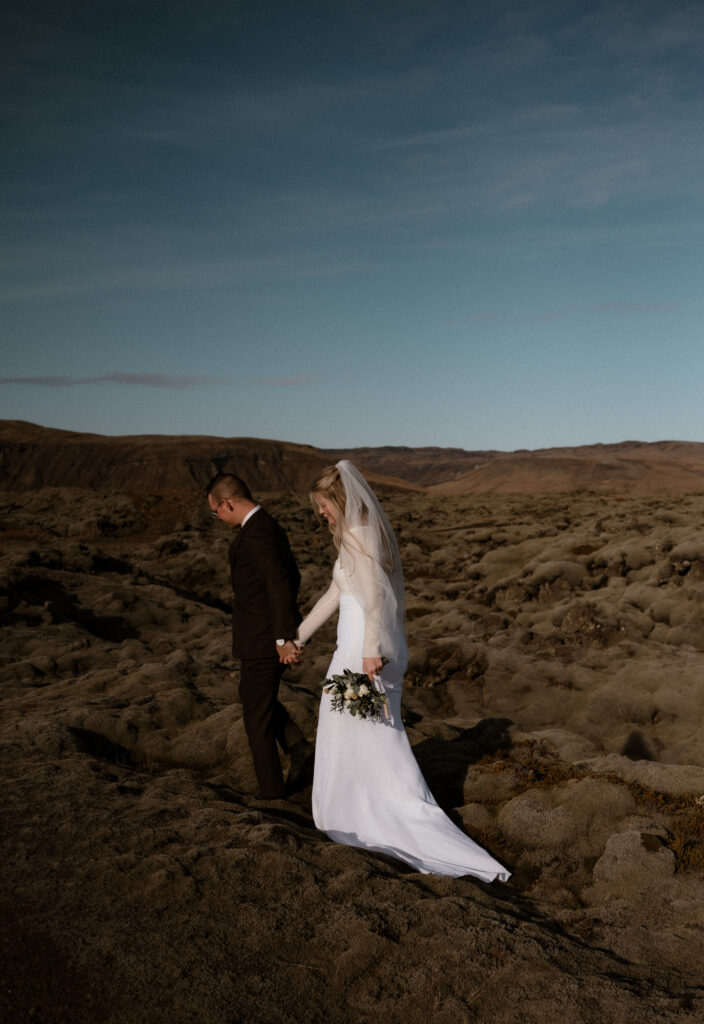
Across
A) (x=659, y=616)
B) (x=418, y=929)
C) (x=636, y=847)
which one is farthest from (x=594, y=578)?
(x=418, y=929)

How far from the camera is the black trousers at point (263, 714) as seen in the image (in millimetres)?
4605

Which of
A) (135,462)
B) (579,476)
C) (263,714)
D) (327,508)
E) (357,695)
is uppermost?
(135,462)

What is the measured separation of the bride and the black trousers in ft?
1.28

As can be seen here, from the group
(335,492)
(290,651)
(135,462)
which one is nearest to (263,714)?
(290,651)

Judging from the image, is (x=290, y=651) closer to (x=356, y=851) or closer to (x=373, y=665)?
(x=373, y=665)

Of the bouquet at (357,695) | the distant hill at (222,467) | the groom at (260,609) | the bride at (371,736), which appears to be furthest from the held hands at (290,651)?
the distant hill at (222,467)

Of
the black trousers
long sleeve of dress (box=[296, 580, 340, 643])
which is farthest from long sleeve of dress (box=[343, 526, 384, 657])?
the black trousers

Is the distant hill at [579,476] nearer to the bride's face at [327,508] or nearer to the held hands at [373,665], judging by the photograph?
the bride's face at [327,508]

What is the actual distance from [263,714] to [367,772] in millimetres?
765

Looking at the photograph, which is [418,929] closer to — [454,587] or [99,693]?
[99,693]

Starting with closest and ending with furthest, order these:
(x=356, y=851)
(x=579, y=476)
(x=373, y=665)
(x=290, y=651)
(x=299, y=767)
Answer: (x=356, y=851) → (x=373, y=665) → (x=290, y=651) → (x=299, y=767) → (x=579, y=476)

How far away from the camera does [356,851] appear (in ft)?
12.7

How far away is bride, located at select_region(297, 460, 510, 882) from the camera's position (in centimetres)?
408

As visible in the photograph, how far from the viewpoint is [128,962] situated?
2742 millimetres
